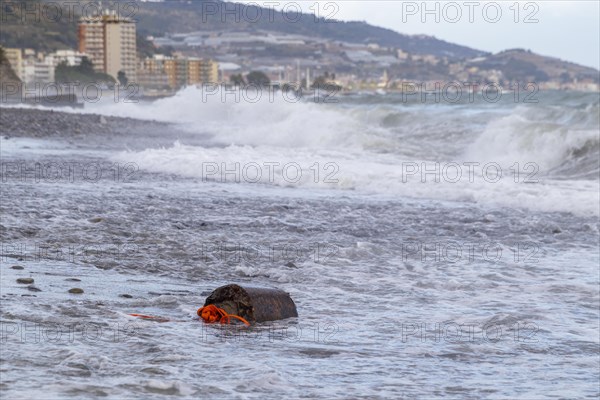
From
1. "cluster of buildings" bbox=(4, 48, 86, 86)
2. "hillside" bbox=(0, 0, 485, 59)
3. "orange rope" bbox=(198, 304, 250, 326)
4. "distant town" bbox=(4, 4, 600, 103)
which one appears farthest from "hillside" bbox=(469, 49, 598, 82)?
"orange rope" bbox=(198, 304, 250, 326)

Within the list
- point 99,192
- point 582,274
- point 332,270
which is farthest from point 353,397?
point 99,192

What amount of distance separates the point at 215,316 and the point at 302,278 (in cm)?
170

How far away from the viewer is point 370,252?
856cm

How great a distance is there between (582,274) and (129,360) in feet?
13.9

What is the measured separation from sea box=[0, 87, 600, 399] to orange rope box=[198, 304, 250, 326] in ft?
0.26

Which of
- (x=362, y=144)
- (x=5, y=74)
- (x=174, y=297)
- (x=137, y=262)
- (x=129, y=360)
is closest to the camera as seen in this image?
(x=129, y=360)

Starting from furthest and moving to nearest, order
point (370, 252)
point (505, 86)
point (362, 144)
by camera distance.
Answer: point (505, 86), point (362, 144), point (370, 252)

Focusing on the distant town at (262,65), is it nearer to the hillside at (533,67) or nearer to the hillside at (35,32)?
the hillside at (533,67)

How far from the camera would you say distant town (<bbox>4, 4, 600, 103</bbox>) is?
104 metres

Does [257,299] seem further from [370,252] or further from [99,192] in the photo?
[99,192]

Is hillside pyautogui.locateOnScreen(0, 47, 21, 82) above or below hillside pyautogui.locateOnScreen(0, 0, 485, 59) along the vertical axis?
below

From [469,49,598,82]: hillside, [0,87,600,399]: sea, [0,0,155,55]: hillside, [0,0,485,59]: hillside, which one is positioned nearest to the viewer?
[0,87,600,399]: sea

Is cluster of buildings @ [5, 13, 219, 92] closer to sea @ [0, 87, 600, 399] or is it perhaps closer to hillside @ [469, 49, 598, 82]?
hillside @ [469, 49, 598, 82]

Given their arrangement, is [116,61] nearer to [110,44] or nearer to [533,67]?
[110,44]
